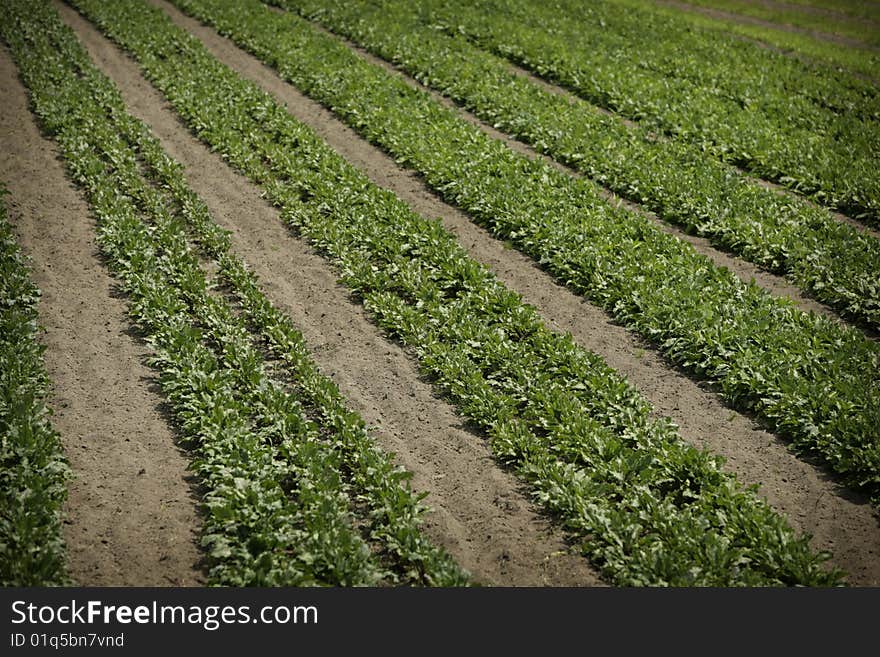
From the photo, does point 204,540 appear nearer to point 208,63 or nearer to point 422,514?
point 422,514

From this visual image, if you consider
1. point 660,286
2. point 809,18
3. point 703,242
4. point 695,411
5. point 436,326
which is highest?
point 809,18

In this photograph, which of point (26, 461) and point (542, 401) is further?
point (542, 401)

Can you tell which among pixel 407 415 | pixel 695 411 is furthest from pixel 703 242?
pixel 407 415

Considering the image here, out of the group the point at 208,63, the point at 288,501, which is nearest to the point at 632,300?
the point at 288,501

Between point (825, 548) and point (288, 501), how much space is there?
514 cm

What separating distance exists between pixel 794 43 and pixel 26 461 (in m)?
25.6

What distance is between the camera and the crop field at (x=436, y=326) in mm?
7180

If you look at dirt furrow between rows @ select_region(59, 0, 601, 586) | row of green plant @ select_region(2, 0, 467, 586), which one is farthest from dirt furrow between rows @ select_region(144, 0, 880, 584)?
row of green plant @ select_region(2, 0, 467, 586)

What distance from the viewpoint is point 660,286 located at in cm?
1094

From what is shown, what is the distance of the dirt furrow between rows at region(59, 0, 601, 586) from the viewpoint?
7.23m

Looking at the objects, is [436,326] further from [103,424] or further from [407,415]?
[103,424]

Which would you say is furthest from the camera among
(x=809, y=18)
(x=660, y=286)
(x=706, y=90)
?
(x=809, y=18)

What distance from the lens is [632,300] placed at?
10.7 metres

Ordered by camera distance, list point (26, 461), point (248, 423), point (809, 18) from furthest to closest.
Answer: point (809, 18), point (248, 423), point (26, 461)
